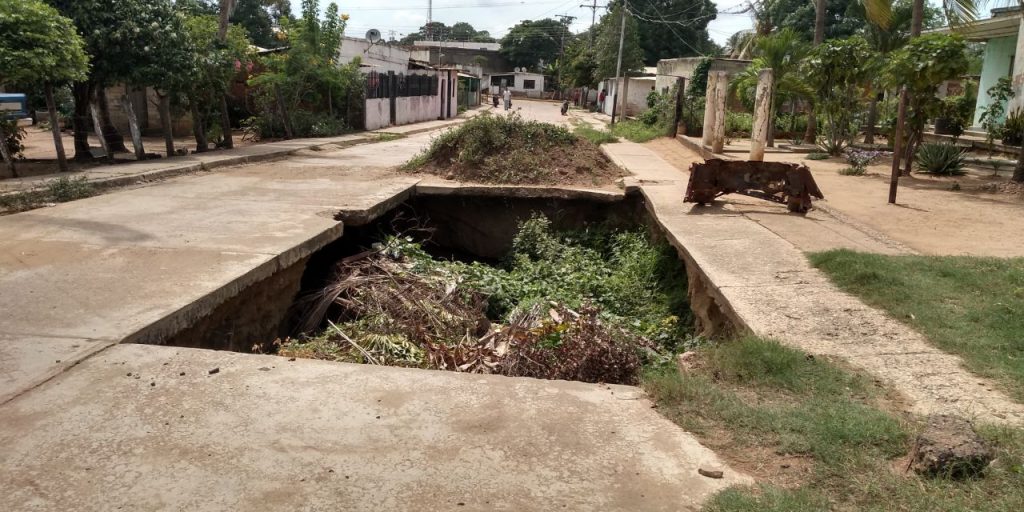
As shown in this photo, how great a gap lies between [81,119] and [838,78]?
48.1 feet

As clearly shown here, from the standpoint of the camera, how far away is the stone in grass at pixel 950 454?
265 centimetres

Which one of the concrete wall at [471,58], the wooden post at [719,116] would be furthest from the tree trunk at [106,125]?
the concrete wall at [471,58]

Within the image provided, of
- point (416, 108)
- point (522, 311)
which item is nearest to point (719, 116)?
point (522, 311)

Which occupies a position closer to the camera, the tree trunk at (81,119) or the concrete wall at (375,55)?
the tree trunk at (81,119)

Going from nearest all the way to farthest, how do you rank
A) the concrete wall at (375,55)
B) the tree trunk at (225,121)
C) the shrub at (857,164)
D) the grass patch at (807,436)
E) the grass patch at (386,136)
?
the grass patch at (807,436) → the shrub at (857,164) → the tree trunk at (225,121) → the grass patch at (386,136) → the concrete wall at (375,55)

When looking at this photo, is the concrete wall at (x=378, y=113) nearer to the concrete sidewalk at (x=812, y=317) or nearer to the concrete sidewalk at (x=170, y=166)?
the concrete sidewalk at (x=170, y=166)

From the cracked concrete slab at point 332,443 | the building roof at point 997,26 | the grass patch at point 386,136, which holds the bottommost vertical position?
the cracked concrete slab at point 332,443

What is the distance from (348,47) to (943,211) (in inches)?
1119

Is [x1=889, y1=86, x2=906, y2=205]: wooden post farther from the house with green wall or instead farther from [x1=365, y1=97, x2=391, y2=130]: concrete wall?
[x1=365, y1=97, x2=391, y2=130]: concrete wall

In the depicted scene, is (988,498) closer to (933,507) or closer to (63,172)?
(933,507)

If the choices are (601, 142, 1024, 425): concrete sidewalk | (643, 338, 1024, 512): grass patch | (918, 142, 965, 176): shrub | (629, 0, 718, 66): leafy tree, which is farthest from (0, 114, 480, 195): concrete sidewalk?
(629, 0, 718, 66): leafy tree

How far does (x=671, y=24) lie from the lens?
6047 centimetres

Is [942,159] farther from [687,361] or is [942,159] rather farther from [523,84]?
[523,84]

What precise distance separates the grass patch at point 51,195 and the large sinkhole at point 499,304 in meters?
3.14
